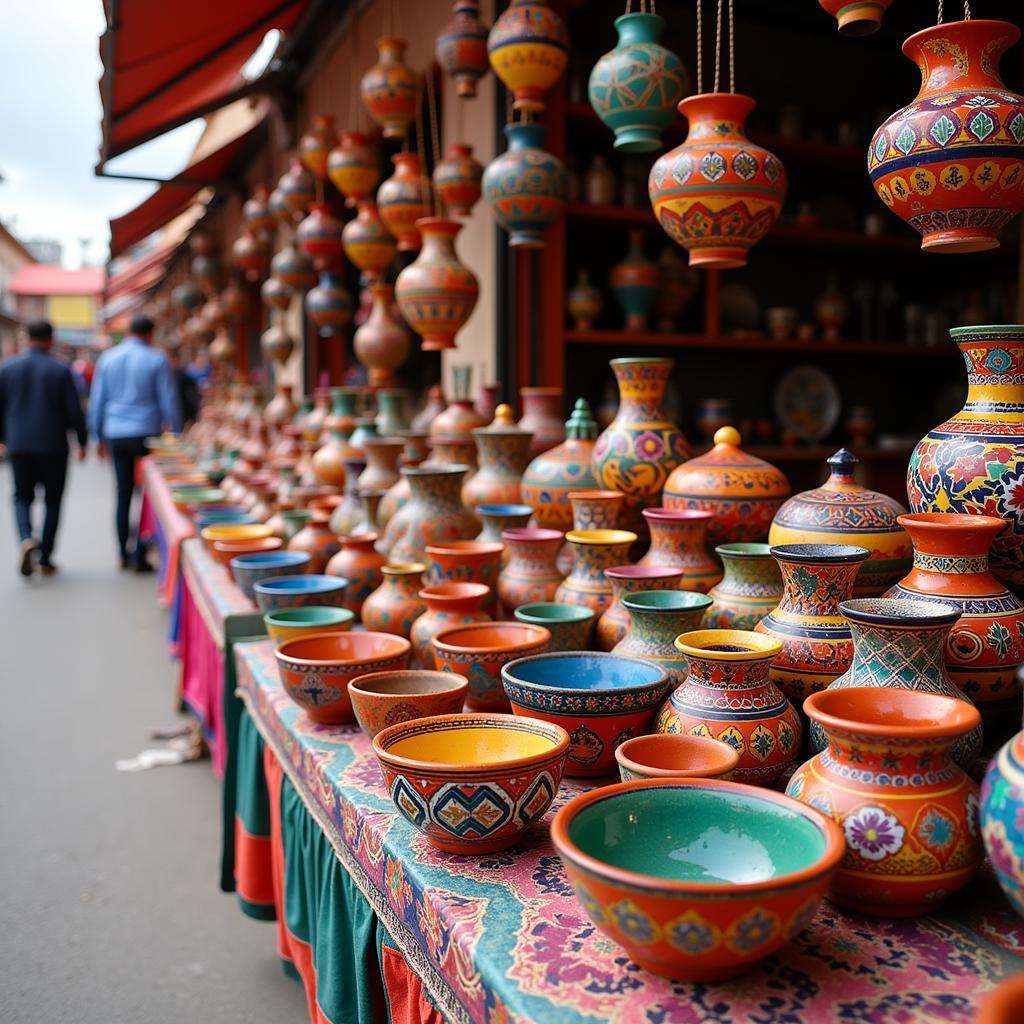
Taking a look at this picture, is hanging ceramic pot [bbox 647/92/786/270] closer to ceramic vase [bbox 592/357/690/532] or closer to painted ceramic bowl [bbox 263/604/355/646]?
ceramic vase [bbox 592/357/690/532]

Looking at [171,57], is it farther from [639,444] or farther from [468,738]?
[468,738]

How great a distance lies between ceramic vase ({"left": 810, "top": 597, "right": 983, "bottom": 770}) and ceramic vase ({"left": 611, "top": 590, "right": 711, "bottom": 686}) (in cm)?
30

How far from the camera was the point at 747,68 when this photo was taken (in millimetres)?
4758

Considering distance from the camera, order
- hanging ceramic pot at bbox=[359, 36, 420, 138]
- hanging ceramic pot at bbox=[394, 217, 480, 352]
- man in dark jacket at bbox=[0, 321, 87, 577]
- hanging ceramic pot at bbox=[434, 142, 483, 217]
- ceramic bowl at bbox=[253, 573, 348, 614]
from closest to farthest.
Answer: ceramic bowl at bbox=[253, 573, 348, 614] → hanging ceramic pot at bbox=[394, 217, 480, 352] → hanging ceramic pot at bbox=[434, 142, 483, 217] → hanging ceramic pot at bbox=[359, 36, 420, 138] → man in dark jacket at bbox=[0, 321, 87, 577]

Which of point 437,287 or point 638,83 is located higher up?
point 638,83

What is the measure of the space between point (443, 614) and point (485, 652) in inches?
9.7

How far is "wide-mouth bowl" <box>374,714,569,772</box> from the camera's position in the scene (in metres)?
1.16

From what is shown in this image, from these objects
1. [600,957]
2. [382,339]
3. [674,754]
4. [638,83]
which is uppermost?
[638,83]

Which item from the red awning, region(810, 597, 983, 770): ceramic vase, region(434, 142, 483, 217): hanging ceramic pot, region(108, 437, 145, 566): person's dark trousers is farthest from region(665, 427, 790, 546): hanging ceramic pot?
region(108, 437, 145, 566): person's dark trousers

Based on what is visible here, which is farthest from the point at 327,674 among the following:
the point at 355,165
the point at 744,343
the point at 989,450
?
the point at 744,343

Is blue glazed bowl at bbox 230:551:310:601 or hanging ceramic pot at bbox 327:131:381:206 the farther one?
hanging ceramic pot at bbox 327:131:381:206

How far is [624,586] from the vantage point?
153cm

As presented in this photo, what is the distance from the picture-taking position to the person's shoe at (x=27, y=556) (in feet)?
20.2

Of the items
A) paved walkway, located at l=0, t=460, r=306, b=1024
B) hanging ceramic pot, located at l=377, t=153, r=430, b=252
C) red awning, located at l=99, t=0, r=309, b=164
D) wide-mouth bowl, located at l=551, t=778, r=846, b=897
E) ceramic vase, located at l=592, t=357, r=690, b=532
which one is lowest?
paved walkway, located at l=0, t=460, r=306, b=1024
